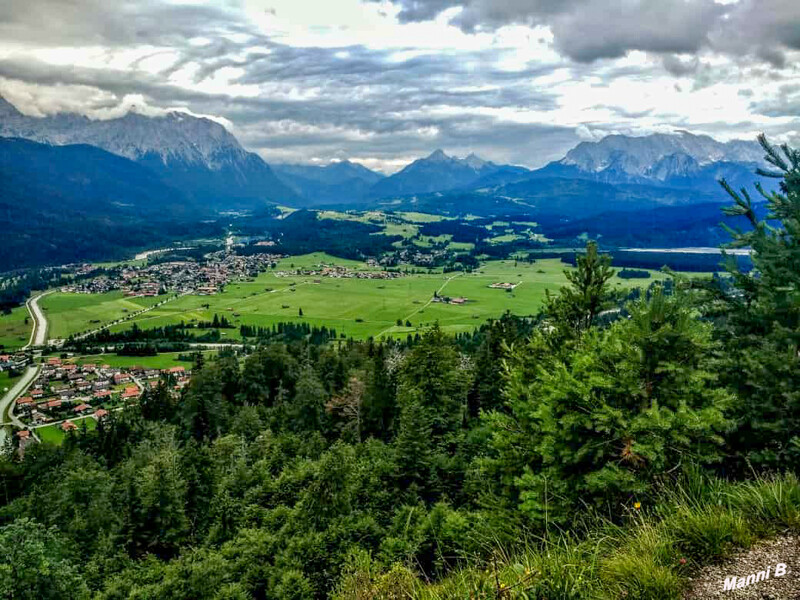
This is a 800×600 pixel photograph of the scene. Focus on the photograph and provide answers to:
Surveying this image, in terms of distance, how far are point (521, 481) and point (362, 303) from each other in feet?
439

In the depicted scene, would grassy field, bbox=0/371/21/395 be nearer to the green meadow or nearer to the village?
the village

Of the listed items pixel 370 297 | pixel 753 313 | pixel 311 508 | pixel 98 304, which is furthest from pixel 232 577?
pixel 98 304

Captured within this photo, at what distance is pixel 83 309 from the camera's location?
153000 mm

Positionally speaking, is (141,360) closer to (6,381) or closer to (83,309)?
(6,381)

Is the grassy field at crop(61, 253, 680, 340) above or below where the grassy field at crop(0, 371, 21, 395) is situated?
above

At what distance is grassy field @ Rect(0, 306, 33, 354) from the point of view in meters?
121

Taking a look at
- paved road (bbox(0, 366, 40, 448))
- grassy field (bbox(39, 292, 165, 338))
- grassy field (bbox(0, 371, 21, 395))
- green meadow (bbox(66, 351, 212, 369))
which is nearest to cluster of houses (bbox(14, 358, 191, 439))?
paved road (bbox(0, 366, 40, 448))

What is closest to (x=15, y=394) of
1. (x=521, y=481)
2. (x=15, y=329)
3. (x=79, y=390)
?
(x=79, y=390)

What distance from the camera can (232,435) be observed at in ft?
142

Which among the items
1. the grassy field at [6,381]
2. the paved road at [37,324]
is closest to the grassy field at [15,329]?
the paved road at [37,324]

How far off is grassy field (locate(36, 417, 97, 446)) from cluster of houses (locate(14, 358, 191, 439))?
0.72 m

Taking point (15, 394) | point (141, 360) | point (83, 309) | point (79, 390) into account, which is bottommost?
point (15, 394)

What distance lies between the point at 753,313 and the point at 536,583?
1452 cm

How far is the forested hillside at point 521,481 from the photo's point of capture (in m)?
6.51
